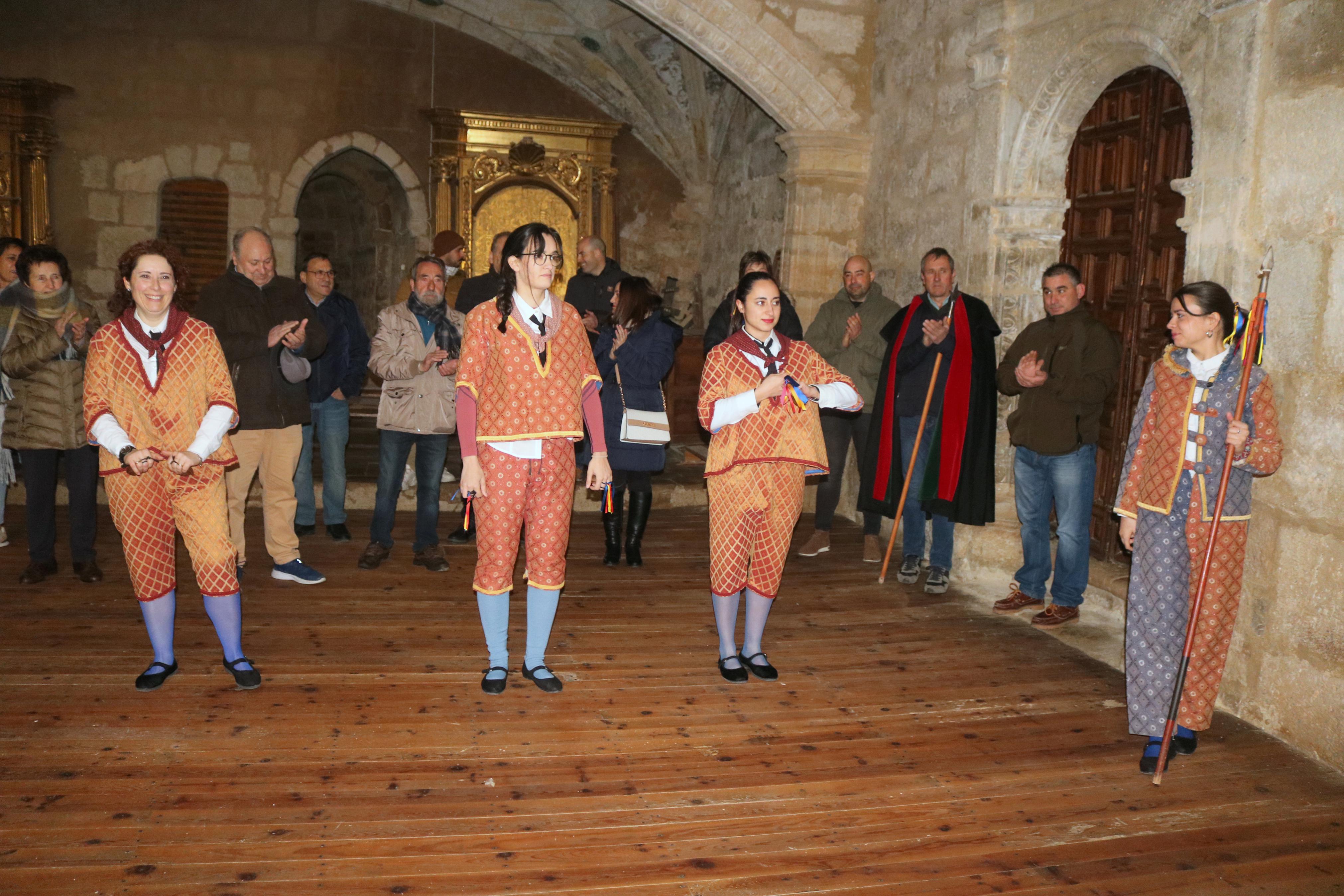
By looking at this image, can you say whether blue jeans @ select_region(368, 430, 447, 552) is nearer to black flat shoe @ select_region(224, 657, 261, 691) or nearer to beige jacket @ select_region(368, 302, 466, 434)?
beige jacket @ select_region(368, 302, 466, 434)

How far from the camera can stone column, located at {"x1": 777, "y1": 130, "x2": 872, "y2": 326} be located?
7.09 m

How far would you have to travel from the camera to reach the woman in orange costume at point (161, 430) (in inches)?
137

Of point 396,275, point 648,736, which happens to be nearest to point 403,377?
point 648,736

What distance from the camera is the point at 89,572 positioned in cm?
491

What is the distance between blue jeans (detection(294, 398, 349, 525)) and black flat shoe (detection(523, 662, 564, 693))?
2.32 metres

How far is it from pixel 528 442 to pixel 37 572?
2824mm

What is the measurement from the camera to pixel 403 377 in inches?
202

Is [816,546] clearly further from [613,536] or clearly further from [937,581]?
[613,536]

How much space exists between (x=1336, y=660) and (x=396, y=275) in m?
9.74

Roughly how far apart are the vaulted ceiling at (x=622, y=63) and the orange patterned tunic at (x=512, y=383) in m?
6.65

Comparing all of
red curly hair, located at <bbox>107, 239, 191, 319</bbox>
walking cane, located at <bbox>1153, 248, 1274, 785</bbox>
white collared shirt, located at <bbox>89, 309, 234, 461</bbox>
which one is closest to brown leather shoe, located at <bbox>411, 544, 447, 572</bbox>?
white collared shirt, located at <bbox>89, 309, 234, 461</bbox>

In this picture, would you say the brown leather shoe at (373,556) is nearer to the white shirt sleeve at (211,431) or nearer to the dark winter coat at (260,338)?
the dark winter coat at (260,338)

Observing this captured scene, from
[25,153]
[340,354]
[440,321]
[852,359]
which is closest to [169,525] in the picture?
[440,321]

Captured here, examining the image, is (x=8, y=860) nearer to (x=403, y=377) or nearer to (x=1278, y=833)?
(x=403, y=377)
